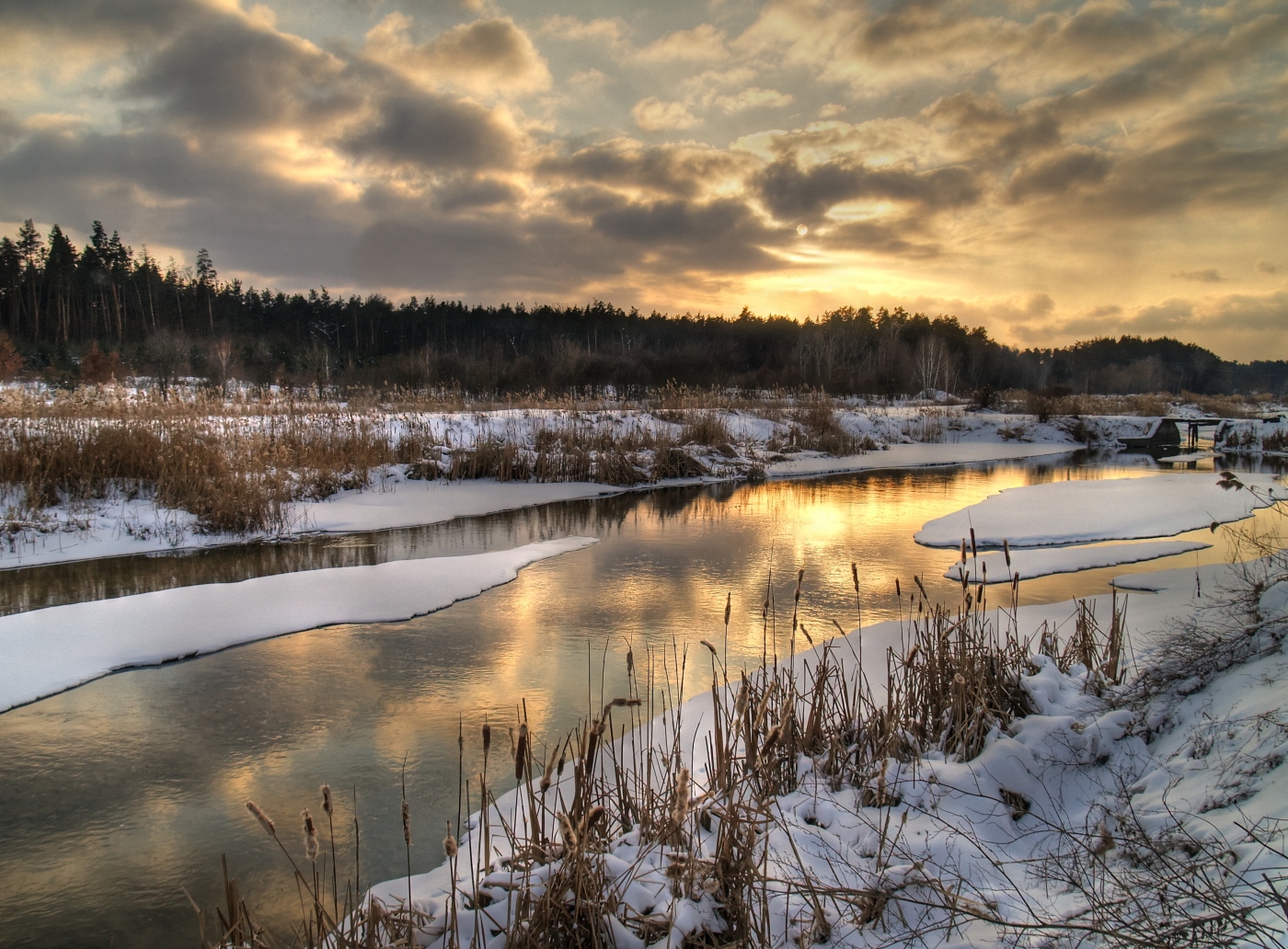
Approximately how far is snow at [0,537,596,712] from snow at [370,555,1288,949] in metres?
3.36

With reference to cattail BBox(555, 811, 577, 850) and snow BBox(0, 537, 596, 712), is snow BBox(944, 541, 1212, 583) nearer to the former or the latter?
snow BBox(0, 537, 596, 712)

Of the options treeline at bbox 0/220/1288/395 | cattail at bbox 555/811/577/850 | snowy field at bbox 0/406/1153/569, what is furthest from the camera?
treeline at bbox 0/220/1288/395

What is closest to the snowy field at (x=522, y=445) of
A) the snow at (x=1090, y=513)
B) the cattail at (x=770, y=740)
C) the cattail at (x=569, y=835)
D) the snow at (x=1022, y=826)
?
the snow at (x=1090, y=513)

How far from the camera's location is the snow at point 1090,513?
28.2ft

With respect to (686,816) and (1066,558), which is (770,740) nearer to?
(686,816)

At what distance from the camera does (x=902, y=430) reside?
2447 cm

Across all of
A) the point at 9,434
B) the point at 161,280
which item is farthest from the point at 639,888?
the point at 161,280

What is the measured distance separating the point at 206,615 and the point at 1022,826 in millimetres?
5941

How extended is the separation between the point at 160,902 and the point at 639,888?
190cm

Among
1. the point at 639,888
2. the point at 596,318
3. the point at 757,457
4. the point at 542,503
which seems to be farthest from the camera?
the point at 596,318

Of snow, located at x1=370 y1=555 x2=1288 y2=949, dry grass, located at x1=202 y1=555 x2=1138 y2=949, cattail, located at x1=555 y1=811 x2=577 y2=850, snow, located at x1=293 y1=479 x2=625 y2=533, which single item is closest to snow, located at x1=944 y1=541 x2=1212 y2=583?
dry grass, located at x1=202 y1=555 x2=1138 y2=949

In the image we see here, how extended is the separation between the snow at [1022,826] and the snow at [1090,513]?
5.90 meters

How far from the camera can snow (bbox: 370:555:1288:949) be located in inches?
73.1

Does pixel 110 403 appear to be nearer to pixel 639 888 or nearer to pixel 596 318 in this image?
pixel 639 888
